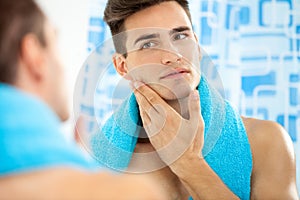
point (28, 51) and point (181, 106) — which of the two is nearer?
point (28, 51)

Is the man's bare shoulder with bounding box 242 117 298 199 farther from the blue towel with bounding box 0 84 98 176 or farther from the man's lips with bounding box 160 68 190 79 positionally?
the blue towel with bounding box 0 84 98 176

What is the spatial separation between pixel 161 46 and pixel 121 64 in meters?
0.18

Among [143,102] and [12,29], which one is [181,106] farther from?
[12,29]

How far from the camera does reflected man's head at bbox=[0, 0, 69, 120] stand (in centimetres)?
43

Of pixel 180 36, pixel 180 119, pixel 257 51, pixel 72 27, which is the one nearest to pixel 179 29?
pixel 180 36

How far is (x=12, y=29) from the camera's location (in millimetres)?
427

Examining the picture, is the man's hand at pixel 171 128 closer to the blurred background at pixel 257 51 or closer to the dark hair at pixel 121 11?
the dark hair at pixel 121 11

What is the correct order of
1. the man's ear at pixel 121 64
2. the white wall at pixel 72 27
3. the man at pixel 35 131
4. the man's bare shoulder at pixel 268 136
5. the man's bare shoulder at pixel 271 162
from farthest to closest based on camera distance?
the white wall at pixel 72 27 → the man's ear at pixel 121 64 → the man's bare shoulder at pixel 268 136 → the man's bare shoulder at pixel 271 162 → the man at pixel 35 131

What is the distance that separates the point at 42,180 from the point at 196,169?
77 centimetres

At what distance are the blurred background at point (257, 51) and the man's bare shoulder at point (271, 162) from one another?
479 millimetres

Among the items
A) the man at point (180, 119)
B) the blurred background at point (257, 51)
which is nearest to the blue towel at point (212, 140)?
the man at point (180, 119)

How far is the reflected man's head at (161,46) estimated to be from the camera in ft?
3.89

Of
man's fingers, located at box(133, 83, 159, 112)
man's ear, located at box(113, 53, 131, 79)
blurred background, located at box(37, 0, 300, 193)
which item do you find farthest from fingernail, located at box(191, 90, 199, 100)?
blurred background, located at box(37, 0, 300, 193)

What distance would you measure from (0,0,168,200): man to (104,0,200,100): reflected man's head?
0.72m
